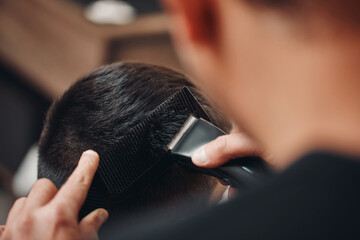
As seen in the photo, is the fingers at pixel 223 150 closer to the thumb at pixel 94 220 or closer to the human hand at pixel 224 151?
the human hand at pixel 224 151

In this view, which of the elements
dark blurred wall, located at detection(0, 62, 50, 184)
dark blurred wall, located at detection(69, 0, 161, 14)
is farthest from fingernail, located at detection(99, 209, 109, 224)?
dark blurred wall, located at detection(0, 62, 50, 184)

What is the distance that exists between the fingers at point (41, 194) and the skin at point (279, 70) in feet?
1.10

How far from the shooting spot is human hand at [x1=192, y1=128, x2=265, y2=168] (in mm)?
560

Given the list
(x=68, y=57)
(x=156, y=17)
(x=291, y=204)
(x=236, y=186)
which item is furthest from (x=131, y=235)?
(x=68, y=57)

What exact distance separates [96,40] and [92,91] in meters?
2.13

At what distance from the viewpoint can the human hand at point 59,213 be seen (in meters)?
0.52

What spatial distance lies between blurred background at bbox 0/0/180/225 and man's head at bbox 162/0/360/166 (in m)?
2.18

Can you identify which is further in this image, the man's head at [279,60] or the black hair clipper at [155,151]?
the black hair clipper at [155,151]

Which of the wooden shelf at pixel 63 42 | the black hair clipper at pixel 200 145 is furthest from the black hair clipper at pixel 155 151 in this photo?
the wooden shelf at pixel 63 42

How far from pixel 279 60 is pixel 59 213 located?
0.36m

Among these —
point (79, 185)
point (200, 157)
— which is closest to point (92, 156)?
point (79, 185)

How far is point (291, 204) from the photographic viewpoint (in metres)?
0.28

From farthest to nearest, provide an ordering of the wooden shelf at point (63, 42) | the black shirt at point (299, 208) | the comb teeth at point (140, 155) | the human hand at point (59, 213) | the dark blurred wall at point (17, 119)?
the dark blurred wall at point (17, 119)
the wooden shelf at point (63, 42)
the comb teeth at point (140, 155)
the human hand at point (59, 213)
the black shirt at point (299, 208)

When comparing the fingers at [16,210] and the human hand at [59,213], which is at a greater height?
the human hand at [59,213]
